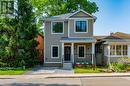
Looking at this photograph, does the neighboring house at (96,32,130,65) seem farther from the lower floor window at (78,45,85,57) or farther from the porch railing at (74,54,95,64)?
the lower floor window at (78,45,85,57)

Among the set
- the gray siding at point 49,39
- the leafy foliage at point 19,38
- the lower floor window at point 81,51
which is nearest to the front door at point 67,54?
the gray siding at point 49,39

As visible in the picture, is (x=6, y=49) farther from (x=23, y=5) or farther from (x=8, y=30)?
(x=23, y=5)

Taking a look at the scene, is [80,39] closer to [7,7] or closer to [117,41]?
[117,41]

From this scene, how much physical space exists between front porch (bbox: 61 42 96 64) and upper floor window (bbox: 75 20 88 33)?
1.84 meters

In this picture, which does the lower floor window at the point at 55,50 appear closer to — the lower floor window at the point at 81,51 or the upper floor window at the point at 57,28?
the upper floor window at the point at 57,28

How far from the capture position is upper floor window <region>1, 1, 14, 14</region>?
45844 millimetres

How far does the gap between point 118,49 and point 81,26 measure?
18.3ft

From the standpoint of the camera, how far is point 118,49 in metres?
47.7

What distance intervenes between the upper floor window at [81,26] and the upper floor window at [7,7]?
27.2 ft

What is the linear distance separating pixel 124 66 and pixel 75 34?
9979 mm

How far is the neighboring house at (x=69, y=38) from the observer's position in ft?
154

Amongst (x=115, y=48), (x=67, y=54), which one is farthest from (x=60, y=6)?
(x=115, y=48)

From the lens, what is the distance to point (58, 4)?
6438 cm

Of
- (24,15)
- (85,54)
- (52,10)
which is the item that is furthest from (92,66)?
(52,10)
